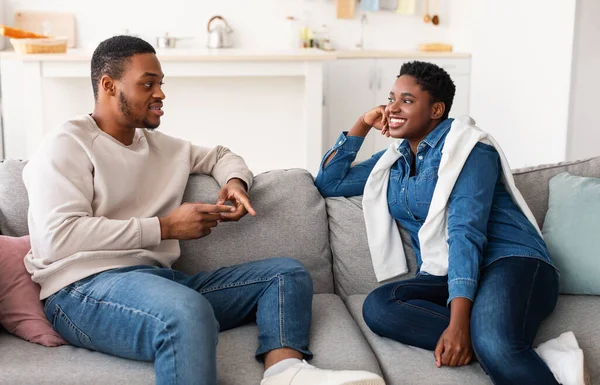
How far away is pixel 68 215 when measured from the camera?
5.83ft

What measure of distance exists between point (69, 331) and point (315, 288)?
76 cm

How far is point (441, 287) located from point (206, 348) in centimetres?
70

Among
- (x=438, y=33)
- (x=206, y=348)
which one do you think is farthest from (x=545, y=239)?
(x=438, y=33)

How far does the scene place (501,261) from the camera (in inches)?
75.5

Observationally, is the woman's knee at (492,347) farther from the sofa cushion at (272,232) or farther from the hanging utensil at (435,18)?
the hanging utensil at (435,18)

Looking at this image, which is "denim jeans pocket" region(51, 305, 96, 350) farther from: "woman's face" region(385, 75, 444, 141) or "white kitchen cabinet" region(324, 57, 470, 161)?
"white kitchen cabinet" region(324, 57, 470, 161)

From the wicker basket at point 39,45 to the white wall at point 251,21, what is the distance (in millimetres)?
1253

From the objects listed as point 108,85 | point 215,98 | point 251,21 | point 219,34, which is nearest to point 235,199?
point 108,85

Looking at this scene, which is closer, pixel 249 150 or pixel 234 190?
pixel 234 190

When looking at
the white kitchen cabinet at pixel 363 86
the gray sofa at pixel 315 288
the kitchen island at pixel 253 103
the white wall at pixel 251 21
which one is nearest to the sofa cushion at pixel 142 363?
the gray sofa at pixel 315 288

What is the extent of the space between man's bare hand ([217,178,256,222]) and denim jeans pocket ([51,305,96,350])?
0.47 meters

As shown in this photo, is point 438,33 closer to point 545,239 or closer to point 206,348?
point 545,239

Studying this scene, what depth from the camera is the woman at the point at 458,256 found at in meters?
1.74

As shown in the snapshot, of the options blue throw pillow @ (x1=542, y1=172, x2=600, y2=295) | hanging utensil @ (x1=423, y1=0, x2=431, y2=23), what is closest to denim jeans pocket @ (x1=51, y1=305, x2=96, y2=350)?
blue throw pillow @ (x1=542, y1=172, x2=600, y2=295)
